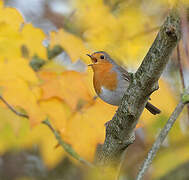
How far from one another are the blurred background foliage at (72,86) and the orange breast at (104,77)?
0.06 metres

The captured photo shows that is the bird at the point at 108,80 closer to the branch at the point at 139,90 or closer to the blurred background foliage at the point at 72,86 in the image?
the blurred background foliage at the point at 72,86

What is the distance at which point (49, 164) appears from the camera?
2775 millimetres

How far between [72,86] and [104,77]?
27 cm

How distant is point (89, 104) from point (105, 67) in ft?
1.05

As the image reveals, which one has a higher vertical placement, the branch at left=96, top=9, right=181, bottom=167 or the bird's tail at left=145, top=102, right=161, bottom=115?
the branch at left=96, top=9, right=181, bottom=167

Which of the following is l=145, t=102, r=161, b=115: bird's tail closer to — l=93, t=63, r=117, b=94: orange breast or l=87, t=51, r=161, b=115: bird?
l=87, t=51, r=161, b=115: bird

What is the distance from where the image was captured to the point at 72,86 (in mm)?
2184

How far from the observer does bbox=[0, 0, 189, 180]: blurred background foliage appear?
2098mm

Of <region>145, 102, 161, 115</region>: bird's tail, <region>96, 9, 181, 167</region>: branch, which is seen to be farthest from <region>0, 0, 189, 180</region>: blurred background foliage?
<region>96, 9, 181, 167</region>: branch

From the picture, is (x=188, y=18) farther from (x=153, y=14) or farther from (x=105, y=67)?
(x=153, y=14)

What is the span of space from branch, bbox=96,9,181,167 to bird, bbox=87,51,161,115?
2.76 ft

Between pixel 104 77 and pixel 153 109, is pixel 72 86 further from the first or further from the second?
pixel 153 109

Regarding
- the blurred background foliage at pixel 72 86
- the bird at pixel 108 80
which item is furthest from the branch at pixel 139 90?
the bird at pixel 108 80

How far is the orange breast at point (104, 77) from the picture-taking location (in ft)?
7.55
